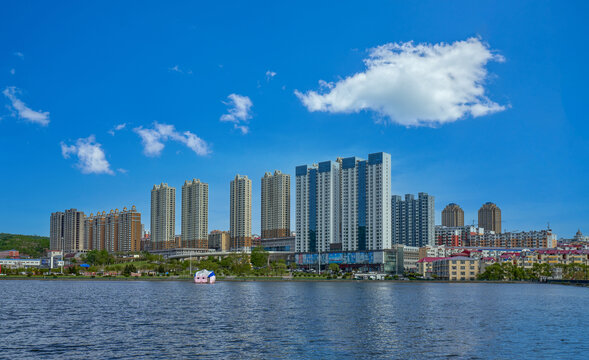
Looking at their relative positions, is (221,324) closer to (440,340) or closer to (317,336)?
(317,336)

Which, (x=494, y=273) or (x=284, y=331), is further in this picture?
(x=494, y=273)

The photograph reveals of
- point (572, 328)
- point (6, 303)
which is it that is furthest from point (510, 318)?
point (6, 303)

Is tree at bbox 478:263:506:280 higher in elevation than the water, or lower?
lower

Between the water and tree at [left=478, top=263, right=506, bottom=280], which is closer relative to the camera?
the water

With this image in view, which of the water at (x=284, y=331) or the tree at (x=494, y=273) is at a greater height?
the water at (x=284, y=331)

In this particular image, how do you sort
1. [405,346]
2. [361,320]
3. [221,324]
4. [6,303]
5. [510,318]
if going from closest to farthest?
[405,346], [221,324], [361,320], [510,318], [6,303]

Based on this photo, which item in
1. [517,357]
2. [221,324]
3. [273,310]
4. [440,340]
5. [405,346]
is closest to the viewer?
[517,357]

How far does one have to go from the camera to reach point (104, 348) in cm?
3894

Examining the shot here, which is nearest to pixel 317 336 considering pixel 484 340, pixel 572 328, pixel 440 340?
pixel 440 340

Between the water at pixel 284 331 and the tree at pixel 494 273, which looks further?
the tree at pixel 494 273

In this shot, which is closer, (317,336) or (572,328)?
(317,336)

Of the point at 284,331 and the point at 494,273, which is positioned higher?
the point at 284,331

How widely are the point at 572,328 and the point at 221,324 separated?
1285 inches

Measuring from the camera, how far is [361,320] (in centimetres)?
5769
